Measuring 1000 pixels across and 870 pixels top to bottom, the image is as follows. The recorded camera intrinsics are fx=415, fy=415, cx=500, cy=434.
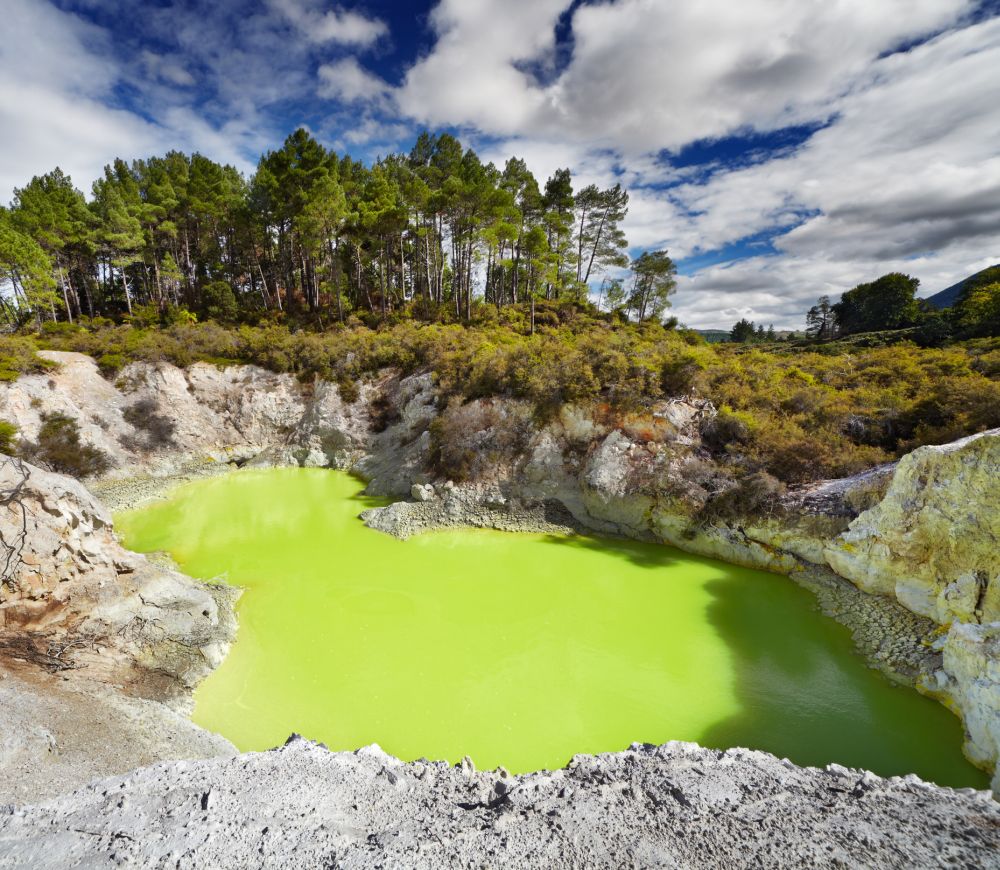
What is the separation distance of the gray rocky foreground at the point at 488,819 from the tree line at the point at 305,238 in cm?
2933

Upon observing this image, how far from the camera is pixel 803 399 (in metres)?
16.4

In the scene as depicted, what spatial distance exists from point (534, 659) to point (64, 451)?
948 inches

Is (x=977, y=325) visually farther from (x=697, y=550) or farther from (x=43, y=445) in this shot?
(x=43, y=445)

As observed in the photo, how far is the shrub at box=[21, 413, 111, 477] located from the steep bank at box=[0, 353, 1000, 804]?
21.0 inches

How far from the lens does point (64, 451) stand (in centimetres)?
1962

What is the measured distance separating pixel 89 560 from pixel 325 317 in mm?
26727

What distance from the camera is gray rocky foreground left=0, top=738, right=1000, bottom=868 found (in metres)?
3.76

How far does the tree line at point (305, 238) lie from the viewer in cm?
2867

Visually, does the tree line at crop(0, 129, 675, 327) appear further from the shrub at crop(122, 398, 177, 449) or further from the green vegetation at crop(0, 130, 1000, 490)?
the shrub at crop(122, 398, 177, 449)

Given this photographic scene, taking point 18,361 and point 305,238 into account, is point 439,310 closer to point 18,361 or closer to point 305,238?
point 305,238

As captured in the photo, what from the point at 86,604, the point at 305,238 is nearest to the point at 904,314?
the point at 305,238

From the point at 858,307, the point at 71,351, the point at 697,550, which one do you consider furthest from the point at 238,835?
the point at 858,307

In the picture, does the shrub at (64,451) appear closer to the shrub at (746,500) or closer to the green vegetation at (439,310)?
the green vegetation at (439,310)

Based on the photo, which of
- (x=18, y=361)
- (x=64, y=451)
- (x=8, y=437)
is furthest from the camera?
(x=18, y=361)
